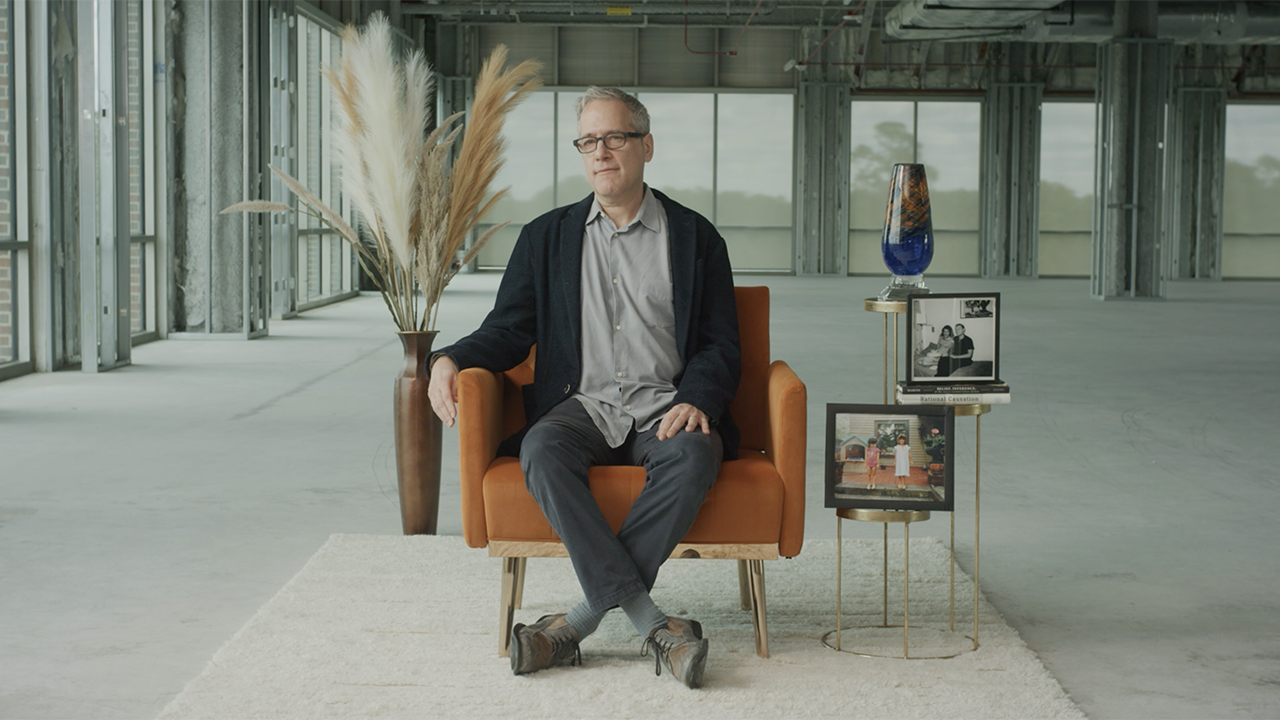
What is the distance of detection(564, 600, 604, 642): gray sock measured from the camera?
246cm

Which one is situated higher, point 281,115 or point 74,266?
point 281,115

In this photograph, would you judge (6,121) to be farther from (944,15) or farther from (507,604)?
(944,15)

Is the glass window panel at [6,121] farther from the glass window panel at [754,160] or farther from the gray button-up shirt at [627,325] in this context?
the glass window panel at [754,160]

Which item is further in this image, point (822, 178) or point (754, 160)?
point (754, 160)

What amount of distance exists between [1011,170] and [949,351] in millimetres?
16502

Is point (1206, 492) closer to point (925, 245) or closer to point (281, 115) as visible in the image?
point (925, 245)

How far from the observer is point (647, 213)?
2828 millimetres

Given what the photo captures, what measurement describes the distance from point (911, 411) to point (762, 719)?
28.2 inches

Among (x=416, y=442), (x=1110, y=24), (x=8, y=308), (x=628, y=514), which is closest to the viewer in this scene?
(x=628, y=514)

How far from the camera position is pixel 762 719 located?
2.19 metres

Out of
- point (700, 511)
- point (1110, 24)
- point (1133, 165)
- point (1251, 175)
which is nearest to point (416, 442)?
point (700, 511)

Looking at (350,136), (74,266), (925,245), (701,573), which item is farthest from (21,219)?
(925,245)

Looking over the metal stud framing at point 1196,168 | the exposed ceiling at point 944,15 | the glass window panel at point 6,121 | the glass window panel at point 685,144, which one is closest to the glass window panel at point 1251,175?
the metal stud framing at point 1196,168

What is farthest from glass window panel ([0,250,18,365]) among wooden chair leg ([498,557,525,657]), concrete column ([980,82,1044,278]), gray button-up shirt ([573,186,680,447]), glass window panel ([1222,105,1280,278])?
glass window panel ([1222,105,1280,278])
